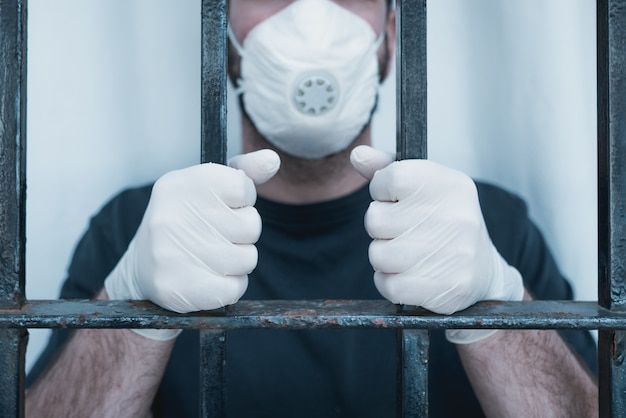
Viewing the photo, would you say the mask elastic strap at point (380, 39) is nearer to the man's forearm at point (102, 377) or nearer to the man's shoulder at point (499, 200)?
the man's shoulder at point (499, 200)

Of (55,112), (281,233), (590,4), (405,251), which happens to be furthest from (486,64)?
(55,112)

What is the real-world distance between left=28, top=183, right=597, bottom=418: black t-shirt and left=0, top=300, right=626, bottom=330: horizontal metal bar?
2.56ft

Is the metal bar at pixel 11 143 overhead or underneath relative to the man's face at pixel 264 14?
underneath

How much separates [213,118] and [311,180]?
0.86 metres

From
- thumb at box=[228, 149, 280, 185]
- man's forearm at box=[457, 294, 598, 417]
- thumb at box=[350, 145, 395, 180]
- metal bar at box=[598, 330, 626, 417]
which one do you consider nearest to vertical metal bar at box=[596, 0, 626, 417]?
metal bar at box=[598, 330, 626, 417]

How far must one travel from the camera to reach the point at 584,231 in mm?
1477

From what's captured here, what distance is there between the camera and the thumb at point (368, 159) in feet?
2.50

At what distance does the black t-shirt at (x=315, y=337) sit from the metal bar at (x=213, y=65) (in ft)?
2.74

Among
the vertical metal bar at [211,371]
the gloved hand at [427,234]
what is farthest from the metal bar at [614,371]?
the vertical metal bar at [211,371]

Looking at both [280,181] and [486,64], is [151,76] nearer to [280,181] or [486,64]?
[280,181]

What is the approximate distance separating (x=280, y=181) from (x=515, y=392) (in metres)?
0.72

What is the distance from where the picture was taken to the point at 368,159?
0.76 m

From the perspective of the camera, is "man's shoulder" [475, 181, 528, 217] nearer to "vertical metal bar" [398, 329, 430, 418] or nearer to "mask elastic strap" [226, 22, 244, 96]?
"mask elastic strap" [226, 22, 244, 96]

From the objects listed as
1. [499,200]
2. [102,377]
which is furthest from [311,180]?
[102,377]
